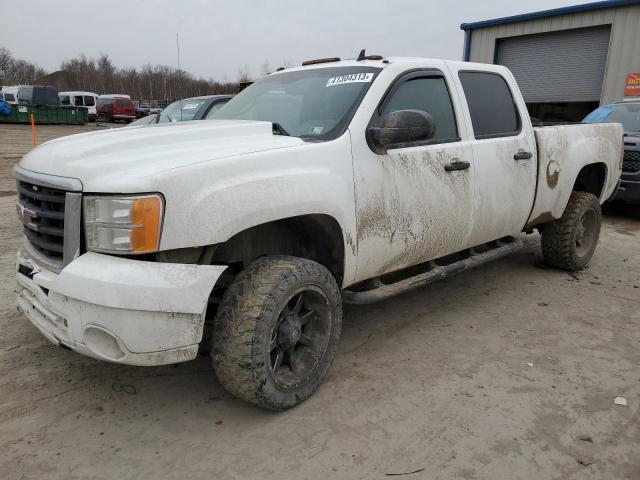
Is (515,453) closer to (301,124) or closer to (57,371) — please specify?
(301,124)

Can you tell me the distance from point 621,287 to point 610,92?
12227mm

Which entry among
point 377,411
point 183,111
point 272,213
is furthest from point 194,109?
point 377,411

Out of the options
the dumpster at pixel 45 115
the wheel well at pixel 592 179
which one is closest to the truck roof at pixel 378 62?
the wheel well at pixel 592 179

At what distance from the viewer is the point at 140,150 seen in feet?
8.36

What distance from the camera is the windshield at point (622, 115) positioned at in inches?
333

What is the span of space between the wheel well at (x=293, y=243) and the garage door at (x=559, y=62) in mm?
15082

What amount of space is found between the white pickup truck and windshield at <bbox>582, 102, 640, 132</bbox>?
212 inches

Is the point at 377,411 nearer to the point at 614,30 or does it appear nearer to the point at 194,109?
the point at 194,109

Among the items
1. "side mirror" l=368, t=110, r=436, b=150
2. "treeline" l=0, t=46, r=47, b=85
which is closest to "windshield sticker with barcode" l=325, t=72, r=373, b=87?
"side mirror" l=368, t=110, r=436, b=150

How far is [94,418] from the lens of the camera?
105 inches

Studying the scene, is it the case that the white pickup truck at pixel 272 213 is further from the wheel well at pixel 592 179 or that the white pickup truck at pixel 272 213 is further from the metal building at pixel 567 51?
the metal building at pixel 567 51

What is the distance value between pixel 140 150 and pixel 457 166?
2.08 metres

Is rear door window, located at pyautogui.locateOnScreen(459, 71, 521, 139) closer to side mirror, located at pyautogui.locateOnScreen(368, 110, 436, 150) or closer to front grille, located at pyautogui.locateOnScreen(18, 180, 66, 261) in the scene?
side mirror, located at pyautogui.locateOnScreen(368, 110, 436, 150)

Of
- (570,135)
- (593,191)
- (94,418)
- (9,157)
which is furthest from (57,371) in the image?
(9,157)
